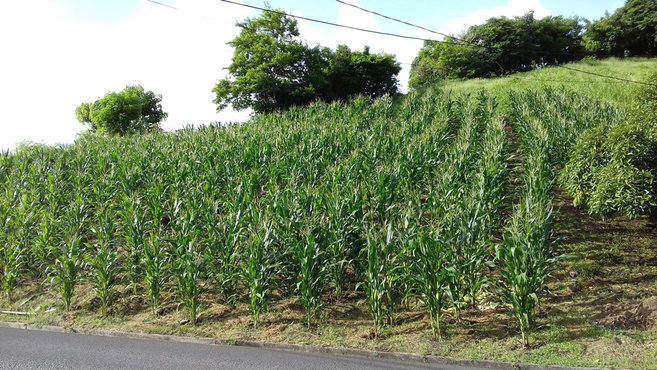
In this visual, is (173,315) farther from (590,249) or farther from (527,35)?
(527,35)

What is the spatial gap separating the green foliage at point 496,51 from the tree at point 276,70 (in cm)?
731

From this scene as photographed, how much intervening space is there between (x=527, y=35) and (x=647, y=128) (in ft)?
86.2

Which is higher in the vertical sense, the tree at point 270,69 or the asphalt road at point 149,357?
the tree at point 270,69

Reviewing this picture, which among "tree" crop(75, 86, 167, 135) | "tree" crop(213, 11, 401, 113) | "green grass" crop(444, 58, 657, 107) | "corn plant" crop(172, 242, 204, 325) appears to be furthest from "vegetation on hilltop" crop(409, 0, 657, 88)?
"corn plant" crop(172, 242, 204, 325)

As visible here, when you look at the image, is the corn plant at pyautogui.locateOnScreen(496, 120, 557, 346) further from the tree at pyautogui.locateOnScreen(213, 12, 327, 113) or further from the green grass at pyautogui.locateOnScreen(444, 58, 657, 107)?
the tree at pyautogui.locateOnScreen(213, 12, 327, 113)

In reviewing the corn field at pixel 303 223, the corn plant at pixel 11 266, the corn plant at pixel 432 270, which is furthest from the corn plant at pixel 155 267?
the corn plant at pixel 432 270

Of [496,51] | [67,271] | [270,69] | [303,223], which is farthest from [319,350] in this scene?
[496,51]

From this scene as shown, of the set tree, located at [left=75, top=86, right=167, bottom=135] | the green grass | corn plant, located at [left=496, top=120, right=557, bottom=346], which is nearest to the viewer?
corn plant, located at [left=496, top=120, right=557, bottom=346]

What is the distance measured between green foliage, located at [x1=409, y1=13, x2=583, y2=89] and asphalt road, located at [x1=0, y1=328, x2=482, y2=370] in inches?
1099

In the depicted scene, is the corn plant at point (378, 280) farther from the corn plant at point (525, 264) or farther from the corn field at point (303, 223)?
the corn plant at point (525, 264)

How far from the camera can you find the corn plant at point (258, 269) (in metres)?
6.84

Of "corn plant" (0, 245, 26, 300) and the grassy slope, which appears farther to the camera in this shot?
"corn plant" (0, 245, 26, 300)

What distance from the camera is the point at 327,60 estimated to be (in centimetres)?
2878

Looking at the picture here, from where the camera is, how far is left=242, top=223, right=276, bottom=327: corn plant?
6.84 meters
